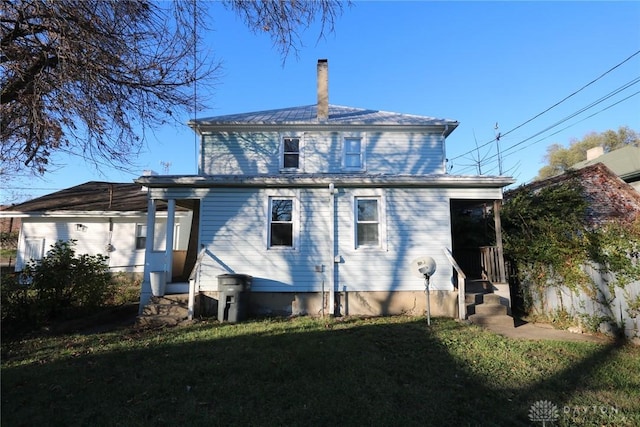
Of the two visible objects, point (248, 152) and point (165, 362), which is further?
point (248, 152)

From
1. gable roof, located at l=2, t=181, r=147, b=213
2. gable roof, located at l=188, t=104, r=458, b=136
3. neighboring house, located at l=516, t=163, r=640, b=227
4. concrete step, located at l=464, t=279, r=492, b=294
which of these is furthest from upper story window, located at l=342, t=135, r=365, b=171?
gable roof, located at l=2, t=181, r=147, b=213

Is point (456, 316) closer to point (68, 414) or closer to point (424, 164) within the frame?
point (424, 164)

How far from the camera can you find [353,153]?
12445mm

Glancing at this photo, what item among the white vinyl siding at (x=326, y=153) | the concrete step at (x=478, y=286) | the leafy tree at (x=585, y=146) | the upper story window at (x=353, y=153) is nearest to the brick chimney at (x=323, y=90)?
the white vinyl siding at (x=326, y=153)

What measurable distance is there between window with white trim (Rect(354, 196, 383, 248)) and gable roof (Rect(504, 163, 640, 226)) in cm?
586

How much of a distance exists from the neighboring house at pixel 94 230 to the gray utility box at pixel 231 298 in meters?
7.62

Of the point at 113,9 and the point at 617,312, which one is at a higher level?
the point at 113,9

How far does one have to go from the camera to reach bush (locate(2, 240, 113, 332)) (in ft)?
24.8

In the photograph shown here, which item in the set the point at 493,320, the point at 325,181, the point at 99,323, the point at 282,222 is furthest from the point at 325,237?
the point at 99,323

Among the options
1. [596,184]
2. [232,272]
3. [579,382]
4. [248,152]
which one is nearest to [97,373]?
[232,272]

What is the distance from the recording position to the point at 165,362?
17.9 ft

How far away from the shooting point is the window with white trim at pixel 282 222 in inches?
376

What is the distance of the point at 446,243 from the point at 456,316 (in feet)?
6.14

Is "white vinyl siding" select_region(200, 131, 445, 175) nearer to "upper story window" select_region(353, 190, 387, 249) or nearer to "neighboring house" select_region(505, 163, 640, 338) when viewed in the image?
"upper story window" select_region(353, 190, 387, 249)
